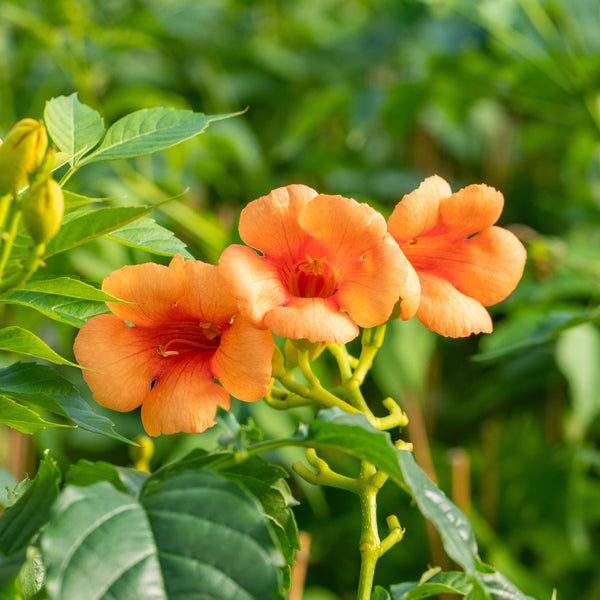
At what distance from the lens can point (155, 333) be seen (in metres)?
0.43

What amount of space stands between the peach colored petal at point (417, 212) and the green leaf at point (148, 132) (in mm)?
121

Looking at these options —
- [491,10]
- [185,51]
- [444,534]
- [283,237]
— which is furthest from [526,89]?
[444,534]

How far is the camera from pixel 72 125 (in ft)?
1.47

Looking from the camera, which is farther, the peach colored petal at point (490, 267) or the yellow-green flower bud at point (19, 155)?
the peach colored petal at point (490, 267)

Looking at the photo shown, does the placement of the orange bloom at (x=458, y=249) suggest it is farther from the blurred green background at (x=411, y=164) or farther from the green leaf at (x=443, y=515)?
the blurred green background at (x=411, y=164)

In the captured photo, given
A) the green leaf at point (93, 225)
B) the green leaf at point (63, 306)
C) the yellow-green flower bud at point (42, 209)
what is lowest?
the green leaf at point (63, 306)

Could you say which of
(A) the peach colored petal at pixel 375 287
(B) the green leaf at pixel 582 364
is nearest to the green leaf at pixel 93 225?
(A) the peach colored petal at pixel 375 287

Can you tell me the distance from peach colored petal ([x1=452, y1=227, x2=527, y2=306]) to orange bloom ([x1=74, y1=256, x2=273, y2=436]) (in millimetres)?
151

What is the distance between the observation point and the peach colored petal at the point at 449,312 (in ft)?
1.35

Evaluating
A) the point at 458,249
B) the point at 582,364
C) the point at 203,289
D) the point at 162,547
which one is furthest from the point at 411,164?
the point at 162,547

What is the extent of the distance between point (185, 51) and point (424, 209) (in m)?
1.27

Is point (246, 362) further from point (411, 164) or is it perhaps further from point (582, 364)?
point (411, 164)

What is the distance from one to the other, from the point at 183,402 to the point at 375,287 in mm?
123

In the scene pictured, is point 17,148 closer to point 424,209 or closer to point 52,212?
point 52,212
